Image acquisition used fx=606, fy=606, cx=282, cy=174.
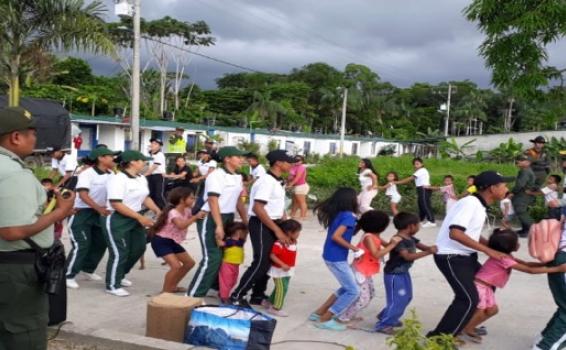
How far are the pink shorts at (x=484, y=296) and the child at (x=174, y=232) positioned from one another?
9.16 ft

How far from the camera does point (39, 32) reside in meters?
11.7

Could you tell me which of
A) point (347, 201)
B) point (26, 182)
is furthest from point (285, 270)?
point (26, 182)

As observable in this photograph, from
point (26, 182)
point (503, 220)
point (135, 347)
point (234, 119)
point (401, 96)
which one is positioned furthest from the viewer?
point (401, 96)

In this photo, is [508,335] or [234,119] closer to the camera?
[508,335]

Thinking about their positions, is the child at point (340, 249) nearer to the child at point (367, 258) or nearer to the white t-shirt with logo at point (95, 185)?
the child at point (367, 258)

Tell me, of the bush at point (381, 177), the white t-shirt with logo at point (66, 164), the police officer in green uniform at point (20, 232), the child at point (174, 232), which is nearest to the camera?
the police officer in green uniform at point (20, 232)

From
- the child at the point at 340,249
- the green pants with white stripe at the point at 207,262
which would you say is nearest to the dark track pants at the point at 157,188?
the green pants with white stripe at the point at 207,262

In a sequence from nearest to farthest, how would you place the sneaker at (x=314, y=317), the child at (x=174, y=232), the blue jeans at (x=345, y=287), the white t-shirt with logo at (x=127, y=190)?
the blue jeans at (x=345, y=287)
the sneaker at (x=314, y=317)
the child at (x=174, y=232)
the white t-shirt with logo at (x=127, y=190)

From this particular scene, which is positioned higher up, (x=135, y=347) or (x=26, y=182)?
(x=26, y=182)

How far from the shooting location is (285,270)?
6.02 meters

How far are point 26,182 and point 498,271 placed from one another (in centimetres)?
378

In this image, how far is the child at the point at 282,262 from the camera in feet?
19.6

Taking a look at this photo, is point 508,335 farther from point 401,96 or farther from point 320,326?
point 401,96

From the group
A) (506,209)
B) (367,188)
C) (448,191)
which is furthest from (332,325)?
(448,191)
